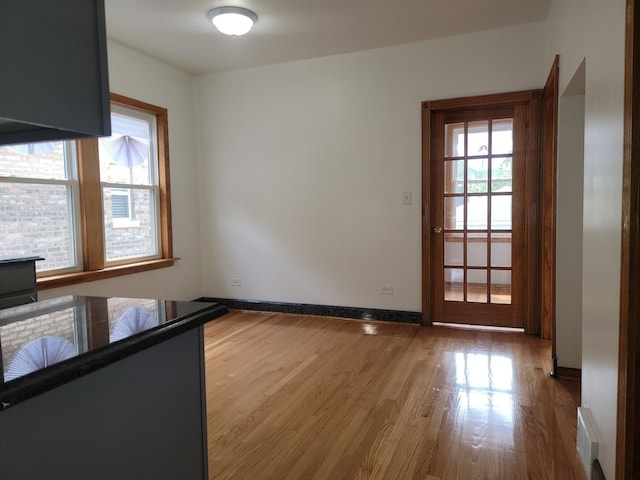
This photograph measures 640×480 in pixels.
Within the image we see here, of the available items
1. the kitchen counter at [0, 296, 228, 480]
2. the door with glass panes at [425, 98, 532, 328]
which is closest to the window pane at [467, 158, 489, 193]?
the door with glass panes at [425, 98, 532, 328]

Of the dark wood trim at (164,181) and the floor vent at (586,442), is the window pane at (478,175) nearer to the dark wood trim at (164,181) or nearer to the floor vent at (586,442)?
the floor vent at (586,442)

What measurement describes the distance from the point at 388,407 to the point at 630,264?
1558mm

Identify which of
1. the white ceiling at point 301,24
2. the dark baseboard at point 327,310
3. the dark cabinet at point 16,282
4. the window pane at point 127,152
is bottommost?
the dark baseboard at point 327,310

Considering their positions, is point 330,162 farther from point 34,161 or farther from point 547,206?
point 34,161

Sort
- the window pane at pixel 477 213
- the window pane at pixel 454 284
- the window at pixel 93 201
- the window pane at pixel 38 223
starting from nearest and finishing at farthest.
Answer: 1. the window pane at pixel 38 223
2. the window at pixel 93 201
3. the window pane at pixel 477 213
4. the window pane at pixel 454 284

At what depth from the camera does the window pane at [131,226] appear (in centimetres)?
403

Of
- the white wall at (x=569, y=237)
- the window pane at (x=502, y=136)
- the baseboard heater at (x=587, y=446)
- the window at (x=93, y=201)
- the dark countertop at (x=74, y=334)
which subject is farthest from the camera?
the window pane at (x=502, y=136)

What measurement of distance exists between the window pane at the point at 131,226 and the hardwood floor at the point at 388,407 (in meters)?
1.30

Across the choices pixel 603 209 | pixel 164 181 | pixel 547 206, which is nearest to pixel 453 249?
pixel 547 206

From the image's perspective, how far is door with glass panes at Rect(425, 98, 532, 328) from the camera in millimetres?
3885

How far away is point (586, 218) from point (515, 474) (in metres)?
1.13

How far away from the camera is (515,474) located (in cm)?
184

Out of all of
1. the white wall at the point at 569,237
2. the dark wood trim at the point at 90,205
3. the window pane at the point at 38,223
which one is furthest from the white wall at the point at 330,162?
the window pane at the point at 38,223

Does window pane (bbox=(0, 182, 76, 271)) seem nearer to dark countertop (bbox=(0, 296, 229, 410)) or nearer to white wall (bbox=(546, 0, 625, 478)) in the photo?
dark countertop (bbox=(0, 296, 229, 410))
